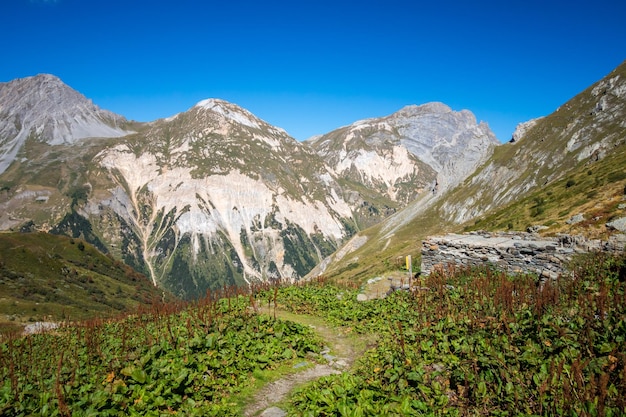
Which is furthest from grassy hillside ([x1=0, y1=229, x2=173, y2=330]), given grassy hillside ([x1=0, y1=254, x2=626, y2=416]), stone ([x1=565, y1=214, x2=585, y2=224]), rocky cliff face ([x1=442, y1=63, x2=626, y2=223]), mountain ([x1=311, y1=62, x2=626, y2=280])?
rocky cliff face ([x1=442, y1=63, x2=626, y2=223])

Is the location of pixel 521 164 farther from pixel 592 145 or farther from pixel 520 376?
pixel 520 376

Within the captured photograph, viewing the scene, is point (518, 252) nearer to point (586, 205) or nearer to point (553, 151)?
point (586, 205)

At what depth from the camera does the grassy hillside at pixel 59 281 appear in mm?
83769

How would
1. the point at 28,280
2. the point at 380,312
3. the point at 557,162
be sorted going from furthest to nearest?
the point at 28,280 < the point at 557,162 < the point at 380,312

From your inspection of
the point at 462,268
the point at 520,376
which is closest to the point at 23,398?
the point at 520,376

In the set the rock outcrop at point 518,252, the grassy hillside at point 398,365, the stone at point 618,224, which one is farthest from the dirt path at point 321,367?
the stone at point 618,224

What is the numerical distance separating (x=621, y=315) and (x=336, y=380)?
8.02 metres

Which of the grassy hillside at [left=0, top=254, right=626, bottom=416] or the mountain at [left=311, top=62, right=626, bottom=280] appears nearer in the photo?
the grassy hillside at [left=0, top=254, right=626, bottom=416]

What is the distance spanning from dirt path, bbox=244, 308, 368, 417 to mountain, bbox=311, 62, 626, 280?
3701 centimetres

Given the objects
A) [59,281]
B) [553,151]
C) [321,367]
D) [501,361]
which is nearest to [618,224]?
[501,361]

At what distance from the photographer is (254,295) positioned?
23062 millimetres

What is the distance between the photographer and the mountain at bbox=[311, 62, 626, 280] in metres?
53.3

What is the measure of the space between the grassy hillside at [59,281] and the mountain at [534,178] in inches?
2599

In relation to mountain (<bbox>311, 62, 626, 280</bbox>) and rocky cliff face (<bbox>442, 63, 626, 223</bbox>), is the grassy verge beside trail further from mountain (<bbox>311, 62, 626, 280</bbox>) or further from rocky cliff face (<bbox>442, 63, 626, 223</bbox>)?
rocky cliff face (<bbox>442, 63, 626, 223</bbox>)
